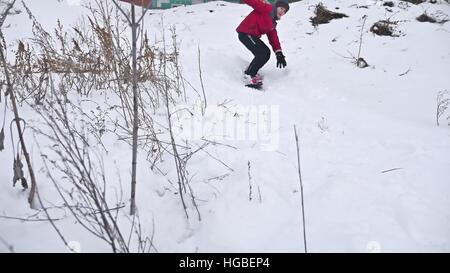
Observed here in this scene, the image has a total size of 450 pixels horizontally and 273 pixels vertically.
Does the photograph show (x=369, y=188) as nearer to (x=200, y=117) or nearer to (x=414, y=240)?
(x=414, y=240)

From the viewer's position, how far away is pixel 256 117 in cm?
258

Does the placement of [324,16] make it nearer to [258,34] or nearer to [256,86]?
[258,34]

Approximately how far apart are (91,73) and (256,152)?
1699mm

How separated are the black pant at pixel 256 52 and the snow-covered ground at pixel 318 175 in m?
0.27

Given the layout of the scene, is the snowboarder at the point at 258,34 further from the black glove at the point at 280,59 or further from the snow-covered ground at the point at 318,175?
the snow-covered ground at the point at 318,175

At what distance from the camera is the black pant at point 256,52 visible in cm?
395

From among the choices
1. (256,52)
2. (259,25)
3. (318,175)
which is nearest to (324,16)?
(259,25)

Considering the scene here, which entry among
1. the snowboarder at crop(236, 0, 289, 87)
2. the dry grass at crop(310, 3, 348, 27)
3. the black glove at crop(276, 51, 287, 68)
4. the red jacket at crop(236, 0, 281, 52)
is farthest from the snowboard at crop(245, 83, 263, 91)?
the dry grass at crop(310, 3, 348, 27)

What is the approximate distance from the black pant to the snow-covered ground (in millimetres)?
275

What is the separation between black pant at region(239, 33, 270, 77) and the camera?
3947 millimetres

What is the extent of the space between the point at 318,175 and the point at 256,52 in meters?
2.61

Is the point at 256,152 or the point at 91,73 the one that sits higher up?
the point at 91,73

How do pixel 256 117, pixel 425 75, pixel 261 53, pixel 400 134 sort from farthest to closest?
pixel 261 53 → pixel 425 75 → pixel 256 117 → pixel 400 134
